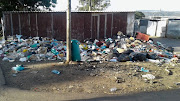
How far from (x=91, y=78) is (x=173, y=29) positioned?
15.9 metres

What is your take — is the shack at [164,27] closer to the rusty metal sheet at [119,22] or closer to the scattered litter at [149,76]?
the rusty metal sheet at [119,22]

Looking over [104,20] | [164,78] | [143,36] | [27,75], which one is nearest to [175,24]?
[143,36]

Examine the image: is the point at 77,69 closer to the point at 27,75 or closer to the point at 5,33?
the point at 27,75

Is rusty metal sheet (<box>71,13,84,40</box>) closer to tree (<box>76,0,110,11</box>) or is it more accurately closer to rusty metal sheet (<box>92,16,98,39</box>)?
rusty metal sheet (<box>92,16,98,39</box>)

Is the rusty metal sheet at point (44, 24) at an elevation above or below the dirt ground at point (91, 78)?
above

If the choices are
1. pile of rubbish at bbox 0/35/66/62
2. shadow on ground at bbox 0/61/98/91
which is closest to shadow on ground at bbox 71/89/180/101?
shadow on ground at bbox 0/61/98/91

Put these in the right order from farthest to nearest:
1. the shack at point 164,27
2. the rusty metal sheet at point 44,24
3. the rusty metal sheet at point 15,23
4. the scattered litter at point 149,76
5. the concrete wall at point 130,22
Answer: the shack at point 164,27, the concrete wall at point 130,22, the rusty metal sheet at point 44,24, the rusty metal sheet at point 15,23, the scattered litter at point 149,76

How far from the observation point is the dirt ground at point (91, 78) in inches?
190

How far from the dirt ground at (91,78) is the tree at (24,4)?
8481 mm

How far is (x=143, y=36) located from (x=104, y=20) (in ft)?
10.1

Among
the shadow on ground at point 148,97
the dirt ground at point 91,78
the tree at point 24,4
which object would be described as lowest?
the shadow on ground at point 148,97

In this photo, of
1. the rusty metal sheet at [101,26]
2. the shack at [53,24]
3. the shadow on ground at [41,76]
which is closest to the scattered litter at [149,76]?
the shadow on ground at [41,76]

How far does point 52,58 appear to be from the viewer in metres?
8.09

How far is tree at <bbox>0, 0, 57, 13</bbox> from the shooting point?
45.2 feet
